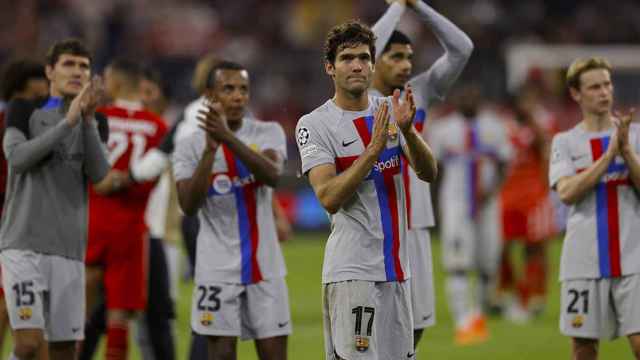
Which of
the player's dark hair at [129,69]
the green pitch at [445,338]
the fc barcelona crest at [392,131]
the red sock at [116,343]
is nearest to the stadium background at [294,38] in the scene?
the green pitch at [445,338]

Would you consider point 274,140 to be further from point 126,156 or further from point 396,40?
point 126,156

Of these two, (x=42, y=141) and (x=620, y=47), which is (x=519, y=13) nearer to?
(x=620, y=47)

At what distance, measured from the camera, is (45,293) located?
321 inches

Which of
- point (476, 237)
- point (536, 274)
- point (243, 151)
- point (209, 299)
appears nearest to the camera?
point (243, 151)

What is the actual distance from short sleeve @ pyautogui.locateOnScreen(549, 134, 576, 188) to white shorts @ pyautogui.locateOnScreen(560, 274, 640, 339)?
670mm

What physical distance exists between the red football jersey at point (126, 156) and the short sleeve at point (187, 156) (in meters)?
1.40

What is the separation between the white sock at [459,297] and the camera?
1297 centimetres

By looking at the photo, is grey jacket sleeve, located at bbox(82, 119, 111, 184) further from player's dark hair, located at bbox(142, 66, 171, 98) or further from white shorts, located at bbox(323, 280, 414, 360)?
player's dark hair, located at bbox(142, 66, 171, 98)

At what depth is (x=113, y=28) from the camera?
25781 mm

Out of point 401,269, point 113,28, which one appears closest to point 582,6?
point 113,28

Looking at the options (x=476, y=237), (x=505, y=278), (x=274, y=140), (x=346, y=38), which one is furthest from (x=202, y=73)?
(x=505, y=278)

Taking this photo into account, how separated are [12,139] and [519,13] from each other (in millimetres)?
→ 21218

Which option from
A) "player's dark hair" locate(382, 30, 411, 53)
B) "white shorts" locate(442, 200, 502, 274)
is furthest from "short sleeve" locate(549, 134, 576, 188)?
"white shorts" locate(442, 200, 502, 274)

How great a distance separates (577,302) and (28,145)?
349 centimetres
